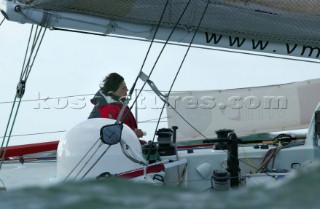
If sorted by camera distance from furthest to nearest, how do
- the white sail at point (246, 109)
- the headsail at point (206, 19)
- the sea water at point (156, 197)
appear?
1. the white sail at point (246, 109)
2. the headsail at point (206, 19)
3. the sea water at point (156, 197)

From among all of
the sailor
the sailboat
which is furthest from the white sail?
the sailor

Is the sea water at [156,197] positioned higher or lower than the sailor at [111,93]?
lower

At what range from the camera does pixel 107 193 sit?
1.32m

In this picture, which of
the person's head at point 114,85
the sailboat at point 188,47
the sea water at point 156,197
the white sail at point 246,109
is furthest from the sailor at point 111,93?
the sea water at point 156,197

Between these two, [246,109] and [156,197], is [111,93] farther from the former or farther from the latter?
[156,197]

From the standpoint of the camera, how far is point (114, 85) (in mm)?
4914

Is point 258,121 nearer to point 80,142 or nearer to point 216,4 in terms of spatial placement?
point 216,4

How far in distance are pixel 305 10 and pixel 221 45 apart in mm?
732

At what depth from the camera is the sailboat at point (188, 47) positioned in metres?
3.78

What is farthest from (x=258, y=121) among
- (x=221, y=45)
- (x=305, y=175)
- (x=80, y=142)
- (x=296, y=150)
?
(x=305, y=175)

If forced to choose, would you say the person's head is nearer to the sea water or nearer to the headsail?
the headsail

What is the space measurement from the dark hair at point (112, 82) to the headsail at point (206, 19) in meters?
0.37

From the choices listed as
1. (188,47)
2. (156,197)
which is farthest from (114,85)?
(156,197)

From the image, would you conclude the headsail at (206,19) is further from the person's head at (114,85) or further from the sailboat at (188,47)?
the person's head at (114,85)
